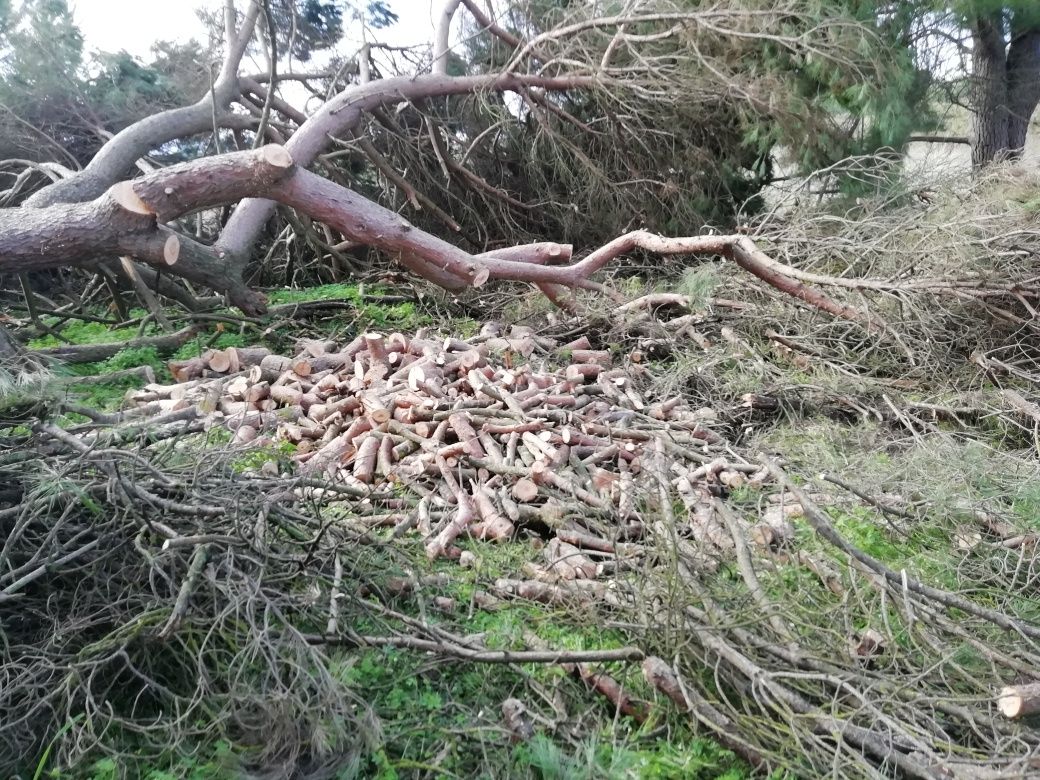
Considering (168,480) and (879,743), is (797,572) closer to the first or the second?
(879,743)

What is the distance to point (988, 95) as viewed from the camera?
7867 mm

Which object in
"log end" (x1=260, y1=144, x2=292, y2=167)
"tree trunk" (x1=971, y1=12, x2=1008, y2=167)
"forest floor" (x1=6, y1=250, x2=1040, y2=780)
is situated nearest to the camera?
"forest floor" (x1=6, y1=250, x2=1040, y2=780)

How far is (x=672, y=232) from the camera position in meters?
8.34

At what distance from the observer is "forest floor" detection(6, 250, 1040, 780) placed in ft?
6.80

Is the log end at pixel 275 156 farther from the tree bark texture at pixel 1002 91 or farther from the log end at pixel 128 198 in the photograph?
the tree bark texture at pixel 1002 91

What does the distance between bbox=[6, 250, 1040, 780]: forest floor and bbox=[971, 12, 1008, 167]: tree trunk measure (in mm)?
5294

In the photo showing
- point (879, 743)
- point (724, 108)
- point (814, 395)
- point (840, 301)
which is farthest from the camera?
point (724, 108)

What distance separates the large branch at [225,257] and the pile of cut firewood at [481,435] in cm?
71

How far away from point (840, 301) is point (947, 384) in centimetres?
86

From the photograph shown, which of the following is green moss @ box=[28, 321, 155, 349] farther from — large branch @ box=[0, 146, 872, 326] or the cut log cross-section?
the cut log cross-section

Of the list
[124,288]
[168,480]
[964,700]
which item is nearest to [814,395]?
[964,700]

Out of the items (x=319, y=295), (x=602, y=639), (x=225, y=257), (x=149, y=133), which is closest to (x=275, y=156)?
(x=225, y=257)

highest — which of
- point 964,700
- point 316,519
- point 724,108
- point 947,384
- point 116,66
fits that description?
point 116,66

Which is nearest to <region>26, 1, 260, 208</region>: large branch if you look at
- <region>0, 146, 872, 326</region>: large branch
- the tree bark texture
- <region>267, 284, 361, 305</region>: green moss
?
<region>0, 146, 872, 326</region>: large branch
